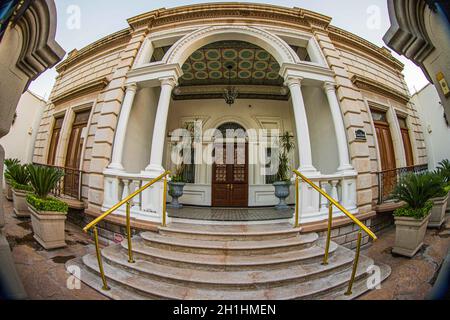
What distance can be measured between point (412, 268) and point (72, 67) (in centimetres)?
444

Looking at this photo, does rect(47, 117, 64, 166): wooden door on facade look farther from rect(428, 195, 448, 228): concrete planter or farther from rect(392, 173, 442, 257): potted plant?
rect(428, 195, 448, 228): concrete planter

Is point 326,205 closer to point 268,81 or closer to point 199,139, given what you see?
point 199,139

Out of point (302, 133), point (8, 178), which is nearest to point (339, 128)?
point (302, 133)

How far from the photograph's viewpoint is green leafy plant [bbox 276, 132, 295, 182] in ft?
16.8

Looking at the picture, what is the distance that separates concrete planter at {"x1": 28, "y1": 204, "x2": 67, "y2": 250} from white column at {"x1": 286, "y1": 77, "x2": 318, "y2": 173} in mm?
3427

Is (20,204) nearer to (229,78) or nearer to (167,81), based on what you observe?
(167,81)

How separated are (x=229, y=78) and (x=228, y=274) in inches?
213

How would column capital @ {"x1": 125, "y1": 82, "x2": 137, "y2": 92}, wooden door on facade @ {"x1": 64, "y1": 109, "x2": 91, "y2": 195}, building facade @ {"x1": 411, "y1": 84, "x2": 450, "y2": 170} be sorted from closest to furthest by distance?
building facade @ {"x1": 411, "y1": 84, "x2": 450, "y2": 170}
wooden door on facade @ {"x1": 64, "y1": 109, "x2": 91, "y2": 195}
column capital @ {"x1": 125, "y1": 82, "x2": 137, "y2": 92}

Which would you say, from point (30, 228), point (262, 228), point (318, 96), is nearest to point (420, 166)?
point (262, 228)

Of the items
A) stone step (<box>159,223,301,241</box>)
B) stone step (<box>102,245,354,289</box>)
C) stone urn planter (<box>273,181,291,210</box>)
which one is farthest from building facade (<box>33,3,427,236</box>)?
stone urn planter (<box>273,181,291,210</box>)

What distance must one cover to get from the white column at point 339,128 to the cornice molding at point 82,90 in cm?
465

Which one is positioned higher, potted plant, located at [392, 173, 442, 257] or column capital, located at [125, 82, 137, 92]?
column capital, located at [125, 82, 137, 92]
